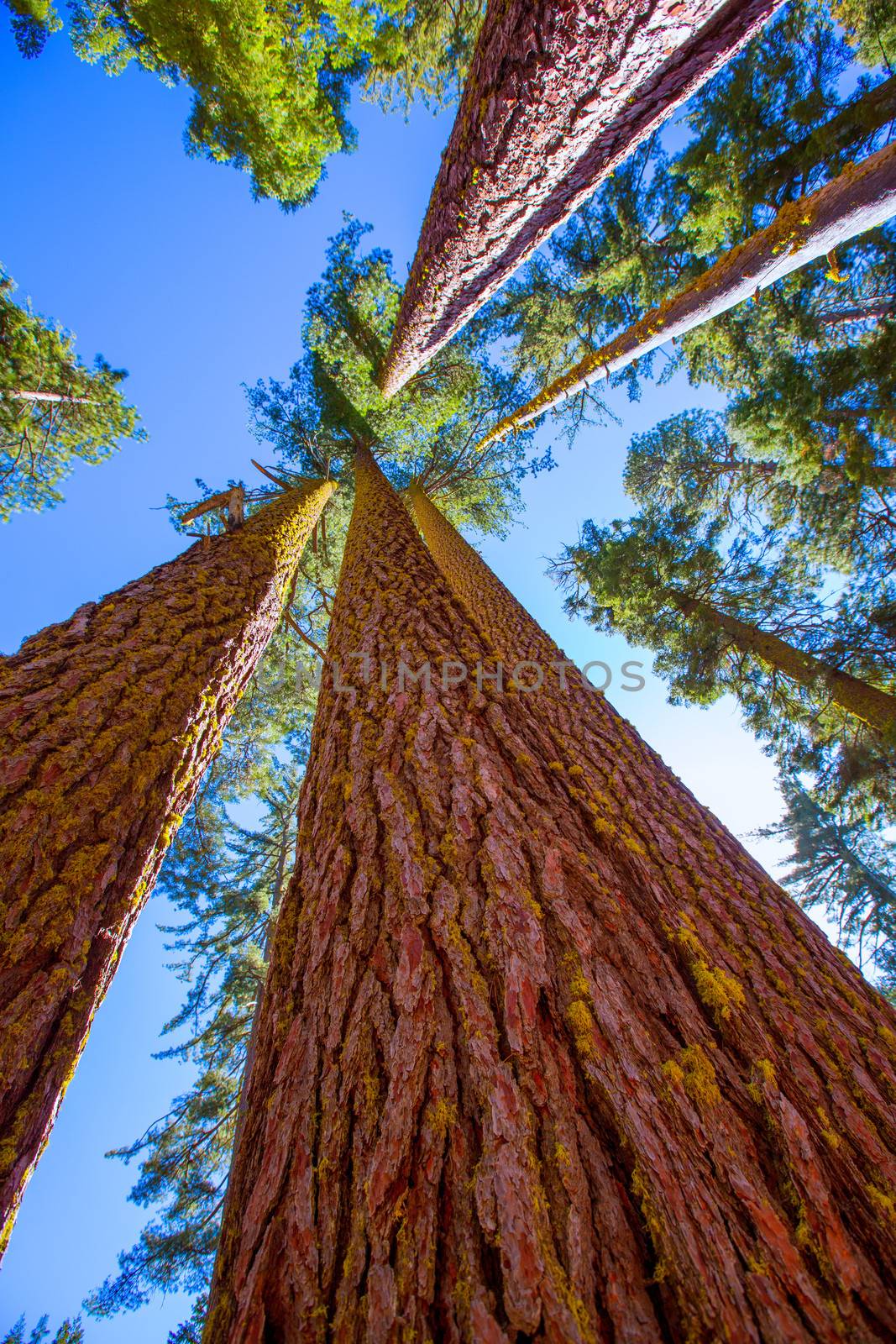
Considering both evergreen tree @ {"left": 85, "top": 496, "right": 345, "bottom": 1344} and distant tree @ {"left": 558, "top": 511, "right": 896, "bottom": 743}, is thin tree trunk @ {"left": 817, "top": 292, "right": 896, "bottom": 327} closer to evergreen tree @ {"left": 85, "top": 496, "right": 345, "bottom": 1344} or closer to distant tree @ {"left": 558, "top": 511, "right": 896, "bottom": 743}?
distant tree @ {"left": 558, "top": 511, "right": 896, "bottom": 743}

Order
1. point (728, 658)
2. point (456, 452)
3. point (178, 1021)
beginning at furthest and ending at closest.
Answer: point (456, 452) → point (728, 658) → point (178, 1021)

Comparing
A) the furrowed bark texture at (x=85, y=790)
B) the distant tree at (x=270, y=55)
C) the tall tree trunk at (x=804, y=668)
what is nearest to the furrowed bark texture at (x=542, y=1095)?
the furrowed bark texture at (x=85, y=790)

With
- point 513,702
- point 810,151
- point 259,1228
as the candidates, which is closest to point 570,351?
point 810,151

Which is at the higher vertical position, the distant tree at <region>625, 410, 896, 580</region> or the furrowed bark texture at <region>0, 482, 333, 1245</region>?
the distant tree at <region>625, 410, 896, 580</region>

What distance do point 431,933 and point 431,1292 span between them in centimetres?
54

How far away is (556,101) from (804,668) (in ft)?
24.2

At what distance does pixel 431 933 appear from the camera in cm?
118

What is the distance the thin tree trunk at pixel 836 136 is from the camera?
5.91 m

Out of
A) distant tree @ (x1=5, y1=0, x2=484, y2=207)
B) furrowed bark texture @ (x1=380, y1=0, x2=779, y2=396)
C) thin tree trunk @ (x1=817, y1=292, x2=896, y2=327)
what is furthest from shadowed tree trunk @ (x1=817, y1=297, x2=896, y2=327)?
distant tree @ (x1=5, y1=0, x2=484, y2=207)

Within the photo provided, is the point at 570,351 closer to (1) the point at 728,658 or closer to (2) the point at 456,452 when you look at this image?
(2) the point at 456,452

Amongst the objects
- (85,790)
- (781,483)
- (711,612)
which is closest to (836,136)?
(781,483)

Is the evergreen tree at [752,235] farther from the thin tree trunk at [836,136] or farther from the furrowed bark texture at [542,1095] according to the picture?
the furrowed bark texture at [542,1095]

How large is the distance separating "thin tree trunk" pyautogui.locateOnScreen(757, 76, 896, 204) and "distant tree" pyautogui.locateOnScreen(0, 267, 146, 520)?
9.88 m

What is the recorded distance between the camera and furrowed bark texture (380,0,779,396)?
2520mm
